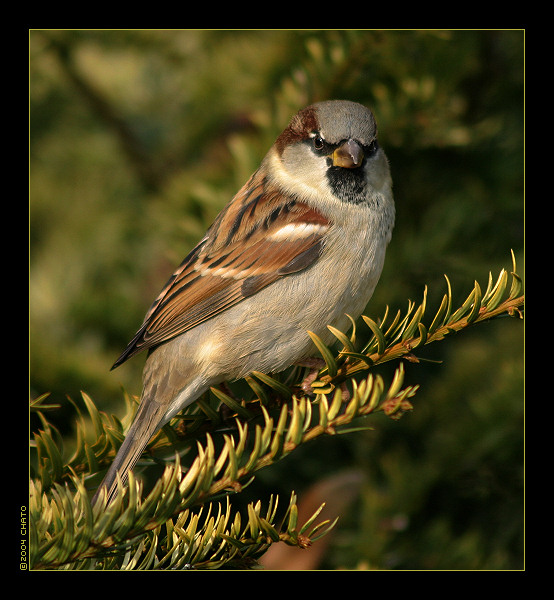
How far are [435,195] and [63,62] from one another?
5.17ft

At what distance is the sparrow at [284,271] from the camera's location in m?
2.08

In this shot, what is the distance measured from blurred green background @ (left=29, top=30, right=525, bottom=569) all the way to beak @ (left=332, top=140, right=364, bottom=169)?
286 millimetres

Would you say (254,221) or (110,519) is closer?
(110,519)

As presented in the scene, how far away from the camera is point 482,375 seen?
2480mm

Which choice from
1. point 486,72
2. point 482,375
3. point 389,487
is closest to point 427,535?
point 389,487

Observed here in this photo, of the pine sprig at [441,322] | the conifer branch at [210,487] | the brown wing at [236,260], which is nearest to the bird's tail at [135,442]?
the conifer branch at [210,487]

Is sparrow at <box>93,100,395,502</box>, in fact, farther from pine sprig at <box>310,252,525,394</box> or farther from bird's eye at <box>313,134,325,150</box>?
pine sprig at <box>310,252,525,394</box>

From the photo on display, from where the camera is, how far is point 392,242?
2.47 metres

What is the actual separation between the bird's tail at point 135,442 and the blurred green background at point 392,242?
514mm

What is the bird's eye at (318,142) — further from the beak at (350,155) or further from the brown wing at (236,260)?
the brown wing at (236,260)

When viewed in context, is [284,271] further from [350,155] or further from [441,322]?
[441,322]

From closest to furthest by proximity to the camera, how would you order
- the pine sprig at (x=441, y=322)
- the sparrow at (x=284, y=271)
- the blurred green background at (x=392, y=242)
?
1. the pine sprig at (x=441, y=322)
2. the sparrow at (x=284, y=271)
3. the blurred green background at (x=392, y=242)
